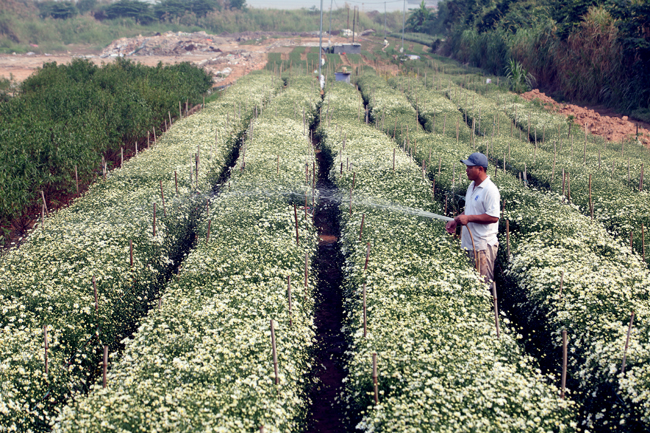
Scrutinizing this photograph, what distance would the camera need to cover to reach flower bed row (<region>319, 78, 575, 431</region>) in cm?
816

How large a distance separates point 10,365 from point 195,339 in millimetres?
3197

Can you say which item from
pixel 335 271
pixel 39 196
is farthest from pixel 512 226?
pixel 39 196

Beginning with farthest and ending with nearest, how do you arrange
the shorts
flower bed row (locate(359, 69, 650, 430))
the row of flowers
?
the row of flowers < the shorts < flower bed row (locate(359, 69, 650, 430))

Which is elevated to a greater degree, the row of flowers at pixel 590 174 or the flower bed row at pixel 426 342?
the row of flowers at pixel 590 174

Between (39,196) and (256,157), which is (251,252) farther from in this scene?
(39,196)

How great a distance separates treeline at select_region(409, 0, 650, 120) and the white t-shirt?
30.9 meters

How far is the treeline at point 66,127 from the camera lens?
19.2 metres

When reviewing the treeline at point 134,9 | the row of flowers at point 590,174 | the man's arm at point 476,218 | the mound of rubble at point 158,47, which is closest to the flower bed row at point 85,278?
the man's arm at point 476,218

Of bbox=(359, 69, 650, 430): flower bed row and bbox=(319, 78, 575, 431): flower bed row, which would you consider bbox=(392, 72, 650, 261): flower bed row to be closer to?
bbox=(359, 69, 650, 430): flower bed row

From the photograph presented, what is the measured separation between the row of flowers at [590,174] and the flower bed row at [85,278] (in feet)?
43.3

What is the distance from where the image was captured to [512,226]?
1645 cm

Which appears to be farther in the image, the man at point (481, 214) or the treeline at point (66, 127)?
the treeline at point (66, 127)

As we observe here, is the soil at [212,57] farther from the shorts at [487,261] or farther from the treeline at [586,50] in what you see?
the shorts at [487,261]

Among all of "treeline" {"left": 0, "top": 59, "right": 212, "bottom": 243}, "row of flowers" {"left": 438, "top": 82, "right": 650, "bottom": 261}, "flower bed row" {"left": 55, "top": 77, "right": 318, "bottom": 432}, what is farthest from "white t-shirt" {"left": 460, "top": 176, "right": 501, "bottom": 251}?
"treeline" {"left": 0, "top": 59, "right": 212, "bottom": 243}
